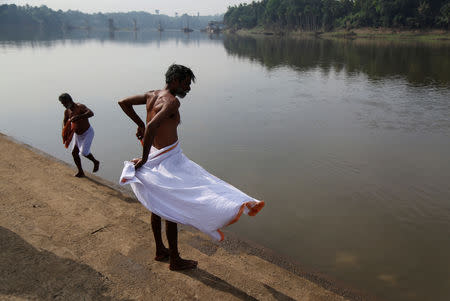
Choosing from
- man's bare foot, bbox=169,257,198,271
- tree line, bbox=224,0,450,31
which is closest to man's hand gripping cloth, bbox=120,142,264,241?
man's bare foot, bbox=169,257,198,271

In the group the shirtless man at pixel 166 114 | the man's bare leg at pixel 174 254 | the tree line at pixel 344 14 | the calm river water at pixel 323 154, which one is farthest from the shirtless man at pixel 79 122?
the tree line at pixel 344 14

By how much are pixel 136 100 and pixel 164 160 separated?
715 mm

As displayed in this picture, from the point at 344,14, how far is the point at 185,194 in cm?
10570

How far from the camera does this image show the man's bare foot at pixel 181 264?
3.52 metres

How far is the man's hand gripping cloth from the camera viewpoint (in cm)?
301

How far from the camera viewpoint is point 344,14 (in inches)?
3750

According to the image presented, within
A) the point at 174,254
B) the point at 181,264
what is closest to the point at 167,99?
the point at 174,254

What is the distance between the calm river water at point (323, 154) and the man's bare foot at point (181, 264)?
1.68 metres

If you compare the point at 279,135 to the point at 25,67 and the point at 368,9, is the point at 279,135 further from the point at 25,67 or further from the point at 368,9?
the point at 368,9

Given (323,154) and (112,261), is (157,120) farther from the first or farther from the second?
(323,154)

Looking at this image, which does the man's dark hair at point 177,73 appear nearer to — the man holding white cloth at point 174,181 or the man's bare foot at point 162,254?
the man holding white cloth at point 174,181

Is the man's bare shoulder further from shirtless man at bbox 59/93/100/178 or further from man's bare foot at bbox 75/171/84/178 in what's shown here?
man's bare foot at bbox 75/171/84/178

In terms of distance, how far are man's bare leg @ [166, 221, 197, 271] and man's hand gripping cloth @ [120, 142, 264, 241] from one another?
0.25 meters

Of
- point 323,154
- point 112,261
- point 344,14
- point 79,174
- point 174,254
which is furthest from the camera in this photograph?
point 344,14
